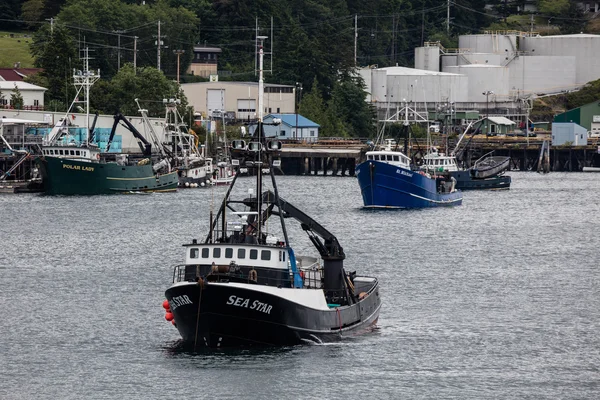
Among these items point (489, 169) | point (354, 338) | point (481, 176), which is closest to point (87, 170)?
point (481, 176)

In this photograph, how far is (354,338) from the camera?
50656mm

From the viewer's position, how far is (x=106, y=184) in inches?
4899

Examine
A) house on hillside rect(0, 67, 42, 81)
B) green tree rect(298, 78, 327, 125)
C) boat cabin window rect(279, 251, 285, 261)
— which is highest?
house on hillside rect(0, 67, 42, 81)

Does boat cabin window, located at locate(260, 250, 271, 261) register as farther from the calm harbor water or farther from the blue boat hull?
the blue boat hull

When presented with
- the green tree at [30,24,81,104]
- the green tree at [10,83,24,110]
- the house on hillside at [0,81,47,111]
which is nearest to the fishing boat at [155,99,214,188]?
the green tree at [10,83,24,110]

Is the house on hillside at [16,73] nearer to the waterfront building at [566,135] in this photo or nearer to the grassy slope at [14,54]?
the grassy slope at [14,54]

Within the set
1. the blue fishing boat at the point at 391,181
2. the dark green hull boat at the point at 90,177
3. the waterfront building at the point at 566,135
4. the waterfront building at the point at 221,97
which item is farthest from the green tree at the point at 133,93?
the waterfront building at the point at 566,135

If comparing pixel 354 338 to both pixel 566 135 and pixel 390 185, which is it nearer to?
pixel 390 185

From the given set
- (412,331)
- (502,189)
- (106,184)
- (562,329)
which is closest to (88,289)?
(412,331)

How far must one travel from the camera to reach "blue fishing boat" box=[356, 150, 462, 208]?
112938 millimetres

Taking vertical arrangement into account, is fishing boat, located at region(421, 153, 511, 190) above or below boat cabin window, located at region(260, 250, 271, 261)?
below

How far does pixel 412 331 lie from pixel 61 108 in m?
108

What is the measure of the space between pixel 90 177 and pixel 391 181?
27560 millimetres

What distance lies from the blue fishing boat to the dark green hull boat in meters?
23.2
